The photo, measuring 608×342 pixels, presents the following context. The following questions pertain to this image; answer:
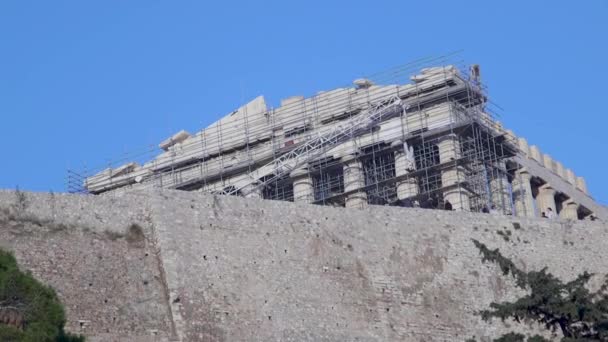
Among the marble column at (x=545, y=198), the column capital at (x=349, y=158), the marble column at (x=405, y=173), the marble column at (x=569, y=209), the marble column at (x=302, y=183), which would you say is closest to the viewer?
the marble column at (x=405, y=173)

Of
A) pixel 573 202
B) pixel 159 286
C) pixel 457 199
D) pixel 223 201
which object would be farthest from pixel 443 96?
pixel 159 286

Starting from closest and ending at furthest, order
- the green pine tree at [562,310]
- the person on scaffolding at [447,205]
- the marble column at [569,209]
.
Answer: the green pine tree at [562,310] → the person on scaffolding at [447,205] → the marble column at [569,209]

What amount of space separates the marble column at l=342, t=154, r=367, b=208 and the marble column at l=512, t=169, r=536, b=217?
6069 millimetres

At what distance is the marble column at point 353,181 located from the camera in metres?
65.7

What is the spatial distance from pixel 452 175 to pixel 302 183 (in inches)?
223

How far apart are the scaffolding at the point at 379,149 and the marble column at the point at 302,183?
0.10m

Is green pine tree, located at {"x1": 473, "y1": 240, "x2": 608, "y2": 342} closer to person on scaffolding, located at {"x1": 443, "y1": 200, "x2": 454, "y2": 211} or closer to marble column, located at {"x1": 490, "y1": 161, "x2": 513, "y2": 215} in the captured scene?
person on scaffolding, located at {"x1": 443, "y1": 200, "x2": 454, "y2": 211}

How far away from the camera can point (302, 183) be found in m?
67.0

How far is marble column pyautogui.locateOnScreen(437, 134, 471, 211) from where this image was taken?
64.1 meters

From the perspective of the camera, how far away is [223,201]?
5362 cm

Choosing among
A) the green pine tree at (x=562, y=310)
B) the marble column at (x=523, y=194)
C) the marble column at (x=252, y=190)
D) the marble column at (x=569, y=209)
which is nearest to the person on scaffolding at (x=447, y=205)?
the marble column at (x=523, y=194)

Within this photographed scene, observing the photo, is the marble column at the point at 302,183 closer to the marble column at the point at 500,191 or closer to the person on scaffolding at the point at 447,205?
the person on scaffolding at the point at 447,205

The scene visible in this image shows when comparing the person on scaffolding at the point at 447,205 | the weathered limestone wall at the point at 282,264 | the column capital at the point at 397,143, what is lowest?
the weathered limestone wall at the point at 282,264

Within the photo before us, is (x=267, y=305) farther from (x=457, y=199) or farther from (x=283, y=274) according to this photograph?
(x=457, y=199)
